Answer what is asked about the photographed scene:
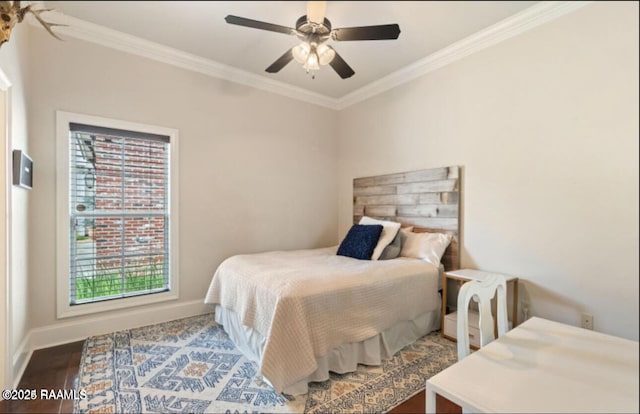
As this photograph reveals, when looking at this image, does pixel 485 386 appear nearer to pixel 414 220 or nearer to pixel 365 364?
pixel 365 364

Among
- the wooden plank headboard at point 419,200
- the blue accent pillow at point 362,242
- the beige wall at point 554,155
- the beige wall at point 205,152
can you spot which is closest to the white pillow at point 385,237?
the blue accent pillow at point 362,242

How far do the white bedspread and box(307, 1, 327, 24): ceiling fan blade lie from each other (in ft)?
4.81

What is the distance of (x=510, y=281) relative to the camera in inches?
67.7

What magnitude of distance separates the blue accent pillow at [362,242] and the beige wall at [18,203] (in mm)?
2256

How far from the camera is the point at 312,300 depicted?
5.36ft

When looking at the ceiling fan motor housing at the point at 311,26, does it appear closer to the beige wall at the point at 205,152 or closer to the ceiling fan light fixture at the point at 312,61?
the ceiling fan light fixture at the point at 312,61

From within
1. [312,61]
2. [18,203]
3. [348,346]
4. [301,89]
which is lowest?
[348,346]

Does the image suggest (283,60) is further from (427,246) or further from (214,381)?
(214,381)

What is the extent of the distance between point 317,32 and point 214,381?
208 cm

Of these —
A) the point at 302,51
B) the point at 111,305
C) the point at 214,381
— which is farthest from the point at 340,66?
the point at 111,305

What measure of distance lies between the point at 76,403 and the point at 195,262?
1.39 m

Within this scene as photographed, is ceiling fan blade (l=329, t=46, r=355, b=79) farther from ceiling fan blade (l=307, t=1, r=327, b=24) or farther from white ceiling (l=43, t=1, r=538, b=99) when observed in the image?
ceiling fan blade (l=307, t=1, r=327, b=24)

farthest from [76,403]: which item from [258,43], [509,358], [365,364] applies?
[258,43]

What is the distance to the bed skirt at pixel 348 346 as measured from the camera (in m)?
1.62
